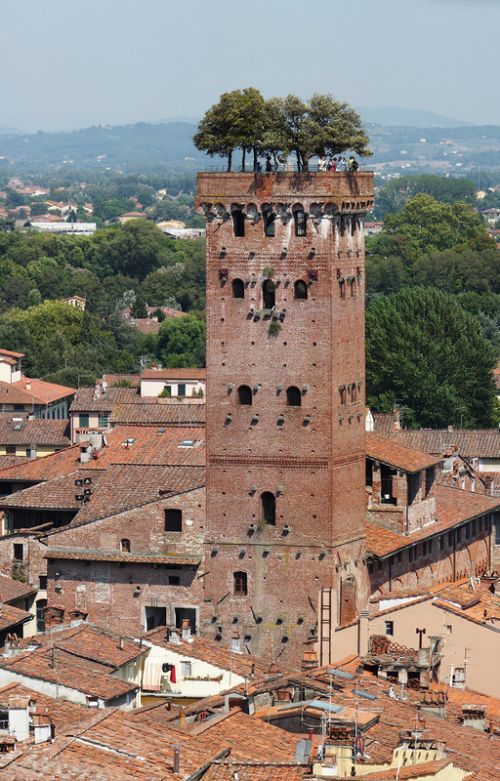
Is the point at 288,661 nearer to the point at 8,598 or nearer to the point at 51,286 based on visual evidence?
the point at 8,598

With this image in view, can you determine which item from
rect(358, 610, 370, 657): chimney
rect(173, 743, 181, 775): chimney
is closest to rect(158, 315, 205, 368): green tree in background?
rect(358, 610, 370, 657): chimney

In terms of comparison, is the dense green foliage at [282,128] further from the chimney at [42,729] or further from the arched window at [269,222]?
the chimney at [42,729]

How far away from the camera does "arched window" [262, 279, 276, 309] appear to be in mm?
54594

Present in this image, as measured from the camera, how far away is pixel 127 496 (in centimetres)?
5812

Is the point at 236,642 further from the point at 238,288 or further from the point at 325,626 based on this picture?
the point at 238,288

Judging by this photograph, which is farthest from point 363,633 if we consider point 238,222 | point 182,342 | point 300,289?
point 182,342

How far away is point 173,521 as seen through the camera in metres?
56.1

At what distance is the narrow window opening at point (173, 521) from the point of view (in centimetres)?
5606

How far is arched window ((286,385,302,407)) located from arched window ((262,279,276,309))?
1724 mm

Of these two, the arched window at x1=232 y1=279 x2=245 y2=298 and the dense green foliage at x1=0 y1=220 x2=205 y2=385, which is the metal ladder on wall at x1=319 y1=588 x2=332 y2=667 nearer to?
the arched window at x1=232 y1=279 x2=245 y2=298

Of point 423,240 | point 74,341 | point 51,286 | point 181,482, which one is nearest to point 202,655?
point 181,482

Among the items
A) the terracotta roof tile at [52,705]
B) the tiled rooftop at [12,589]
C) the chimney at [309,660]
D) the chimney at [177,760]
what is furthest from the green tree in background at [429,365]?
the chimney at [177,760]

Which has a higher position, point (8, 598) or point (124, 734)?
point (124, 734)

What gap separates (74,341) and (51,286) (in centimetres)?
2572
